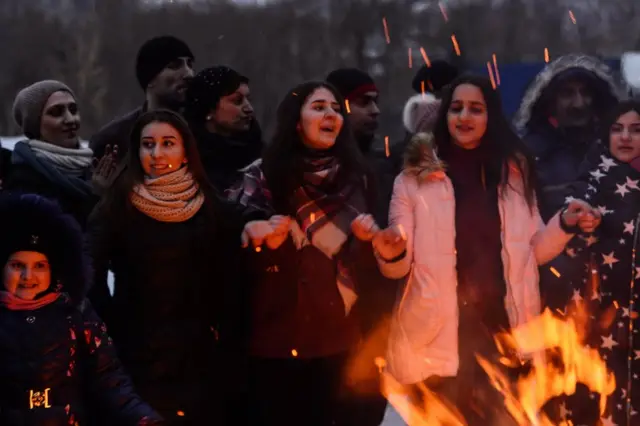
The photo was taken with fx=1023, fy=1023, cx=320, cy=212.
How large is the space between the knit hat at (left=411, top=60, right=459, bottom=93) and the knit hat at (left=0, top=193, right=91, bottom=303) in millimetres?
3370

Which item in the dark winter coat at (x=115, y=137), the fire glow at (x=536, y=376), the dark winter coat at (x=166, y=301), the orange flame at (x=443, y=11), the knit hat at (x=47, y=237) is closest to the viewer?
the knit hat at (x=47, y=237)

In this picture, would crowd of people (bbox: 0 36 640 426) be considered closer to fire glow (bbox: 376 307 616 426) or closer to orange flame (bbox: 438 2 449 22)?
fire glow (bbox: 376 307 616 426)

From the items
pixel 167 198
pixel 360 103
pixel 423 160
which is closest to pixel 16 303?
pixel 167 198

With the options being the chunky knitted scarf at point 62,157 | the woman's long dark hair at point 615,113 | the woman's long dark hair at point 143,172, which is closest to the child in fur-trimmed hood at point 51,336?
the woman's long dark hair at point 143,172

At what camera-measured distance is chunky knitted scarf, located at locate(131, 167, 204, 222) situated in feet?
14.6

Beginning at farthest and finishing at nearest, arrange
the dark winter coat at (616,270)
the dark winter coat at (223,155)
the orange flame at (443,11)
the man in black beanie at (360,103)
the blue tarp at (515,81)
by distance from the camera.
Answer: the orange flame at (443,11), the blue tarp at (515,81), the man in black beanie at (360,103), the dark winter coat at (223,155), the dark winter coat at (616,270)

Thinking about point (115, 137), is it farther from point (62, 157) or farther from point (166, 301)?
point (166, 301)

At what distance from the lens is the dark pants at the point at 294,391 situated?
4.62m

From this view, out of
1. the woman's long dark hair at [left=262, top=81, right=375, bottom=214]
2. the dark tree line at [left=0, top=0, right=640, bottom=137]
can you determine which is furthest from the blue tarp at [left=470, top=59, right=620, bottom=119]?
the dark tree line at [left=0, top=0, right=640, bottom=137]

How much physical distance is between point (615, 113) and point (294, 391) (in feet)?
6.92

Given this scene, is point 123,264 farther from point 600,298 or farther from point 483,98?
point 600,298

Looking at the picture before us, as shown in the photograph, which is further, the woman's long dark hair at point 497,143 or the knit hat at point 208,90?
the knit hat at point 208,90

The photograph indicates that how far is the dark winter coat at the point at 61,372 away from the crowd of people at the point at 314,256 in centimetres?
1

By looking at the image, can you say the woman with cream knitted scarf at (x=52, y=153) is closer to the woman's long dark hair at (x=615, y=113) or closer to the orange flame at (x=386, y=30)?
the woman's long dark hair at (x=615, y=113)
